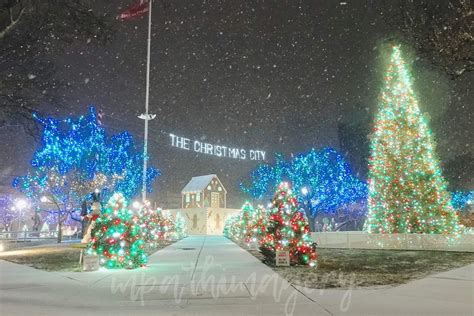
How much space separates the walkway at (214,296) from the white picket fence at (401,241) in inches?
383

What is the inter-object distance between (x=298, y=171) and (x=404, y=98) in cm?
2477

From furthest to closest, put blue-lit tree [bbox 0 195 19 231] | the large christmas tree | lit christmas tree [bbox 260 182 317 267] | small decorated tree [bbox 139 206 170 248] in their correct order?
blue-lit tree [bbox 0 195 19 231] → small decorated tree [bbox 139 206 170 248] → the large christmas tree → lit christmas tree [bbox 260 182 317 267]

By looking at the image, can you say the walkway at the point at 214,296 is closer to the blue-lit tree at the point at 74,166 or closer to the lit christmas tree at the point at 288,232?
the lit christmas tree at the point at 288,232

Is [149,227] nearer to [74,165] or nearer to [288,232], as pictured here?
[74,165]

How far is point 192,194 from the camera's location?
241 ft

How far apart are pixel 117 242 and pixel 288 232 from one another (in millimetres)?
5458

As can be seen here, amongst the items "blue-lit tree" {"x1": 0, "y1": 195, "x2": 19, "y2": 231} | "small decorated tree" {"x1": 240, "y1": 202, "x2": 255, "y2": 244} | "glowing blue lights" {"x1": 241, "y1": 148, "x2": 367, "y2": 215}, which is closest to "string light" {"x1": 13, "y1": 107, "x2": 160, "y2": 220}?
"small decorated tree" {"x1": 240, "y1": 202, "x2": 255, "y2": 244}

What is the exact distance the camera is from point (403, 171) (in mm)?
23406

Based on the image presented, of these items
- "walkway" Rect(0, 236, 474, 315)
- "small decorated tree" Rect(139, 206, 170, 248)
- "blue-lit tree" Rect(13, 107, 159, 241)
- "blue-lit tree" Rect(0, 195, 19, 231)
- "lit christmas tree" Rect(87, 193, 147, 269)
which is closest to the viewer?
"walkway" Rect(0, 236, 474, 315)

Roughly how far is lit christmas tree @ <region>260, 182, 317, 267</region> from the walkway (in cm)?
280

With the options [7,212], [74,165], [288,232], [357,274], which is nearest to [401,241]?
[288,232]

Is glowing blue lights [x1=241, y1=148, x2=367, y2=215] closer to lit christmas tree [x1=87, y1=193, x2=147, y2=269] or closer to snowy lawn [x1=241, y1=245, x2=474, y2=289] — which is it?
snowy lawn [x1=241, y1=245, x2=474, y2=289]

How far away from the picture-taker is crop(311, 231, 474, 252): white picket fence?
20359mm

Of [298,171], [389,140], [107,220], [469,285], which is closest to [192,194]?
[298,171]
